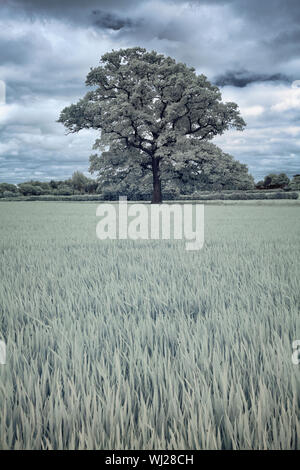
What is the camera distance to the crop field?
98 cm

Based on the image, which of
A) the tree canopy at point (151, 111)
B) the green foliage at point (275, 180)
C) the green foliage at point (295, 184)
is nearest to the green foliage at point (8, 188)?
the tree canopy at point (151, 111)

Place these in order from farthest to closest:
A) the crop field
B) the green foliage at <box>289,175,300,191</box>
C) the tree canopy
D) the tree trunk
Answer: the green foliage at <box>289,175,300,191</box>, the tree trunk, the tree canopy, the crop field

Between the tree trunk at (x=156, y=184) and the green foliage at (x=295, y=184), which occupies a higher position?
the green foliage at (x=295, y=184)

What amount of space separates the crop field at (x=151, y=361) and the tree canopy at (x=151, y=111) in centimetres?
2058

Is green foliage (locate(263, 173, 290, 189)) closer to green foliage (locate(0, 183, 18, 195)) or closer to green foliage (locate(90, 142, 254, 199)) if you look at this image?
green foliage (locate(90, 142, 254, 199))

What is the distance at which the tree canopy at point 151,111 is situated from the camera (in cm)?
2419

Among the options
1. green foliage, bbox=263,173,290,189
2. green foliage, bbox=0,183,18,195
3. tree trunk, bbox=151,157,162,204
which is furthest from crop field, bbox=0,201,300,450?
green foliage, bbox=263,173,290,189

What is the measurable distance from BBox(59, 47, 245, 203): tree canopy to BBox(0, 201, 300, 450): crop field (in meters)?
20.6

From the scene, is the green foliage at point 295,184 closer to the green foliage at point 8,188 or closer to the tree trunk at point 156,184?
the tree trunk at point 156,184

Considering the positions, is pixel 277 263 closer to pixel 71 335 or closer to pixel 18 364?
pixel 71 335

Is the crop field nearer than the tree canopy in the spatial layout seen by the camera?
Yes

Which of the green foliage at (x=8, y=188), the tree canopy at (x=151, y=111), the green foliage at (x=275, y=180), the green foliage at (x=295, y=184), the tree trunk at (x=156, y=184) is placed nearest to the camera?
the tree canopy at (x=151, y=111)

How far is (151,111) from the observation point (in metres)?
25.8

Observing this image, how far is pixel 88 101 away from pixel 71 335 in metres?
29.3
